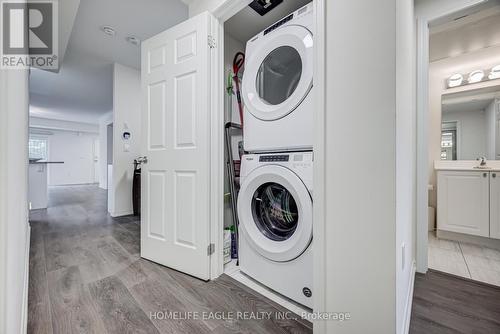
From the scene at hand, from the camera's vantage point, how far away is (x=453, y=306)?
4.15 feet

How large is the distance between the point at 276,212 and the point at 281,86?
2.98 feet

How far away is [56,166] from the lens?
791 cm

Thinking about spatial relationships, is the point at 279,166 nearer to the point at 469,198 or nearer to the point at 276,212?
the point at 276,212

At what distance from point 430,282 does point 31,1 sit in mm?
3811

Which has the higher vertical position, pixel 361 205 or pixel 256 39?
pixel 256 39

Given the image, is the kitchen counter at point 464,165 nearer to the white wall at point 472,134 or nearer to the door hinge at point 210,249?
the white wall at point 472,134

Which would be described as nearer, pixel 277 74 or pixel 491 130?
pixel 277 74

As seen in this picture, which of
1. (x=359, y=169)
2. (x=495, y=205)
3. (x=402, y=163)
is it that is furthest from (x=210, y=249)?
(x=495, y=205)

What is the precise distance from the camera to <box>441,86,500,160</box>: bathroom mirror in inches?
89.9

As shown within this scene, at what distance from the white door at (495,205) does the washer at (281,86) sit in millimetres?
2152

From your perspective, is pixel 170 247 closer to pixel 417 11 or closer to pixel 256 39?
pixel 256 39

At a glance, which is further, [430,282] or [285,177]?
[430,282]

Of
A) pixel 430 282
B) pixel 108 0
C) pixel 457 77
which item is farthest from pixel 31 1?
pixel 457 77

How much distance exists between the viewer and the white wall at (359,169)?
2.53 feet
